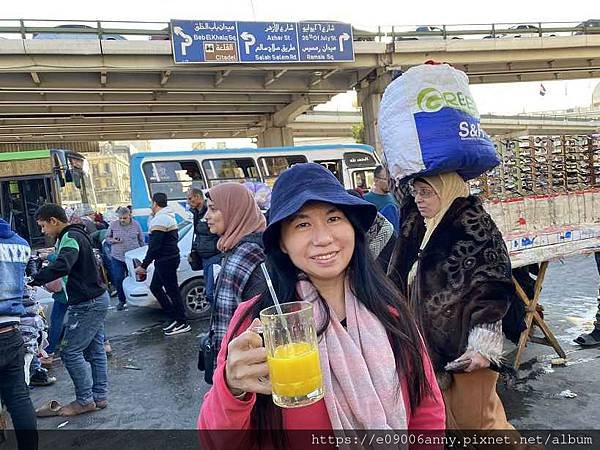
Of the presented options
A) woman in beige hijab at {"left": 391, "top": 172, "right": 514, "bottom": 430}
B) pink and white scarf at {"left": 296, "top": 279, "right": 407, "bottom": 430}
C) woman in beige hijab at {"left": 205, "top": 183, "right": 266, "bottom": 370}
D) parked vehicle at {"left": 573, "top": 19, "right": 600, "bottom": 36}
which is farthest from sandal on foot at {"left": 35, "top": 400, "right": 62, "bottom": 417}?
parked vehicle at {"left": 573, "top": 19, "right": 600, "bottom": 36}

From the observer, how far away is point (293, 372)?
A: 3.71 ft

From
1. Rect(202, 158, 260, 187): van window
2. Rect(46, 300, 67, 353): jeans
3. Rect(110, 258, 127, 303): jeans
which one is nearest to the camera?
Rect(46, 300, 67, 353): jeans

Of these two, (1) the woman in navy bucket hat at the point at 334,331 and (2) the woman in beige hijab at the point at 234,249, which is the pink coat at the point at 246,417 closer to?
(1) the woman in navy bucket hat at the point at 334,331

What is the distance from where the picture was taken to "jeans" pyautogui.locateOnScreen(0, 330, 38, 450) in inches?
120

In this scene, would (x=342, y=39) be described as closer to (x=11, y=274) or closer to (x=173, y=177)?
(x=173, y=177)

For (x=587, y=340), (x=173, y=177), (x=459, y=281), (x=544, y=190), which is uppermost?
(x=173, y=177)

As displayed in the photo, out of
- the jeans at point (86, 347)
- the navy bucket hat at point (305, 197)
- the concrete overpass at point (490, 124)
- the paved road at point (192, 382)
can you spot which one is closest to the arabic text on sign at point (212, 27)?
the paved road at point (192, 382)

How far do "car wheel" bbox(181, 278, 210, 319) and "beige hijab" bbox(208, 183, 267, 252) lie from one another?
3.90 metres

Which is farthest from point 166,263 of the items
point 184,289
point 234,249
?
point 234,249

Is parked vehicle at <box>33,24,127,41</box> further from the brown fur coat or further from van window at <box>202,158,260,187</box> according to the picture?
the brown fur coat

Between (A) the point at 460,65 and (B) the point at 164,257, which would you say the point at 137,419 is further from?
(A) the point at 460,65

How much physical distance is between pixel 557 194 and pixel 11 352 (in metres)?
4.61

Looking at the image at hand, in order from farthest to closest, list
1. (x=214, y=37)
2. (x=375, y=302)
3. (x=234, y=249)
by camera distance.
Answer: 1. (x=214, y=37)
2. (x=234, y=249)
3. (x=375, y=302)

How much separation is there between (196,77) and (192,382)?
16.3 metres
